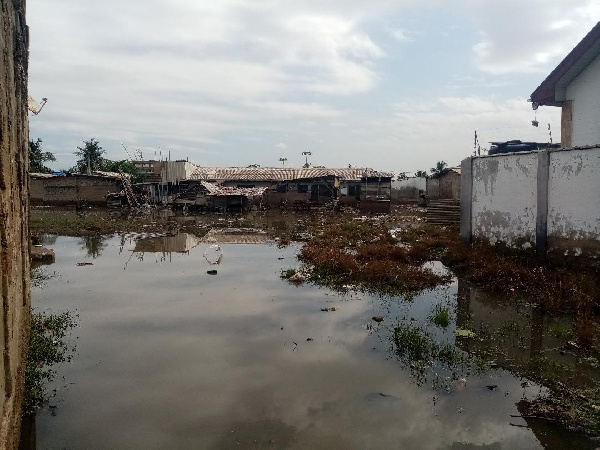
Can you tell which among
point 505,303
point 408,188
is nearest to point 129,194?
point 408,188

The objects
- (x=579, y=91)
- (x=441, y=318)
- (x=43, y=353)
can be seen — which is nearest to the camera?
(x=43, y=353)

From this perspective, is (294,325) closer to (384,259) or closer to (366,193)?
(384,259)

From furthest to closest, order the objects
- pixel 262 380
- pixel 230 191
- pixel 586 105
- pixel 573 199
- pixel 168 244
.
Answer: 1. pixel 230 191
2. pixel 168 244
3. pixel 586 105
4. pixel 573 199
5. pixel 262 380

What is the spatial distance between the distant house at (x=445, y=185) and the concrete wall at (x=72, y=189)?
2726 centimetres

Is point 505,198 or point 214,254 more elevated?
point 505,198

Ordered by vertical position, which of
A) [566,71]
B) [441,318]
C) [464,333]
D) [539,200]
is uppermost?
[566,71]

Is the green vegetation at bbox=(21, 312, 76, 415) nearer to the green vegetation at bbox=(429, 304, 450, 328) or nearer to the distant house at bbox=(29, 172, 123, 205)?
the green vegetation at bbox=(429, 304, 450, 328)

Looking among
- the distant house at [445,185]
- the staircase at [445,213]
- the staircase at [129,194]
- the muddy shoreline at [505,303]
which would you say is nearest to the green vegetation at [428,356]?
the muddy shoreline at [505,303]

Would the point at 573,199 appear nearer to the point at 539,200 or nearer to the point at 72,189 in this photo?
the point at 539,200

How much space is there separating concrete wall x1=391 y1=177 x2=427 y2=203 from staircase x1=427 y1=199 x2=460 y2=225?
25903 mm

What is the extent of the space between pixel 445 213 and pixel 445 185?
19.7 meters

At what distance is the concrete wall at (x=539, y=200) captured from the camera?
31.4 feet

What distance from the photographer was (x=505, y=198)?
11.8 meters

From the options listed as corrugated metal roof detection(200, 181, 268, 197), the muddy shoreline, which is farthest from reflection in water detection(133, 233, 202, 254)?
corrugated metal roof detection(200, 181, 268, 197)
